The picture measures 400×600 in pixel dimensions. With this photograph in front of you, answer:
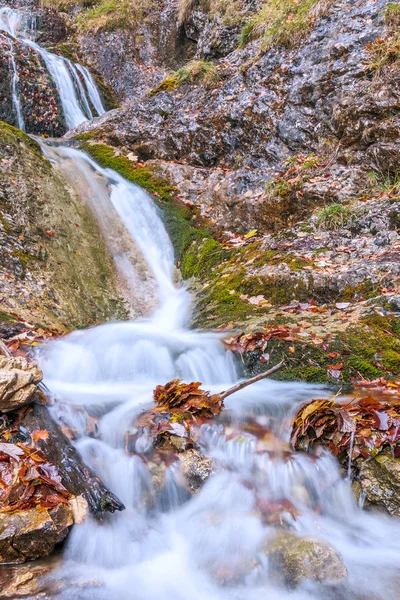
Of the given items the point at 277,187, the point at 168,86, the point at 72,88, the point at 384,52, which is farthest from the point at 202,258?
the point at 72,88

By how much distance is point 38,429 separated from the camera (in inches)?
107

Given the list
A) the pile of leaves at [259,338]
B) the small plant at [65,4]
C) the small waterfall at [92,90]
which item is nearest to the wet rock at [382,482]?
the pile of leaves at [259,338]

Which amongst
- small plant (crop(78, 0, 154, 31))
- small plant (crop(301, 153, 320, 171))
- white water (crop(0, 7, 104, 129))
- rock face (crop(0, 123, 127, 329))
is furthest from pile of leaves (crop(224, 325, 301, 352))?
small plant (crop(78, 0, 154, 31))

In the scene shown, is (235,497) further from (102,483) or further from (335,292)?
(335,292)

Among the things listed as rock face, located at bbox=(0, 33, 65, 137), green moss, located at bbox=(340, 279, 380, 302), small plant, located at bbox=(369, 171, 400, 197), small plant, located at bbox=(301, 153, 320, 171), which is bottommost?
green moss, located at bbox=(340, 279, 380, 302)

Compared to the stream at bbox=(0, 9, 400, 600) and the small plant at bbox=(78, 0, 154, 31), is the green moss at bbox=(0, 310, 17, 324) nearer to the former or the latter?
the stream at bbox=(0, 9, 400, 600)

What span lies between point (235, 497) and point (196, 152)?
767 centimetres

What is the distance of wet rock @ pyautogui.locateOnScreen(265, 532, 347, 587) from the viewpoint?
7.26 ft

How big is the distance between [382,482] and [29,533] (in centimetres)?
222

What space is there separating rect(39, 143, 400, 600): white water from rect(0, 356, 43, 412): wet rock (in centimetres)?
41

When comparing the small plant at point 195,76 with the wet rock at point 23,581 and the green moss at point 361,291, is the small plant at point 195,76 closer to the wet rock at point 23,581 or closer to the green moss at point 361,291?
the green moss at point 361,291

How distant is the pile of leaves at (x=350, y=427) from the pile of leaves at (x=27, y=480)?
177 centimetres

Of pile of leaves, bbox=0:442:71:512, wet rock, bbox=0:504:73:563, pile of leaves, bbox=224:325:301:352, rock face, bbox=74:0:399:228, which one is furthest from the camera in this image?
rock face, bbox=74:0:399:228

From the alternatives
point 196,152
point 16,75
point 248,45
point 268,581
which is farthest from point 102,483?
point 16,75
